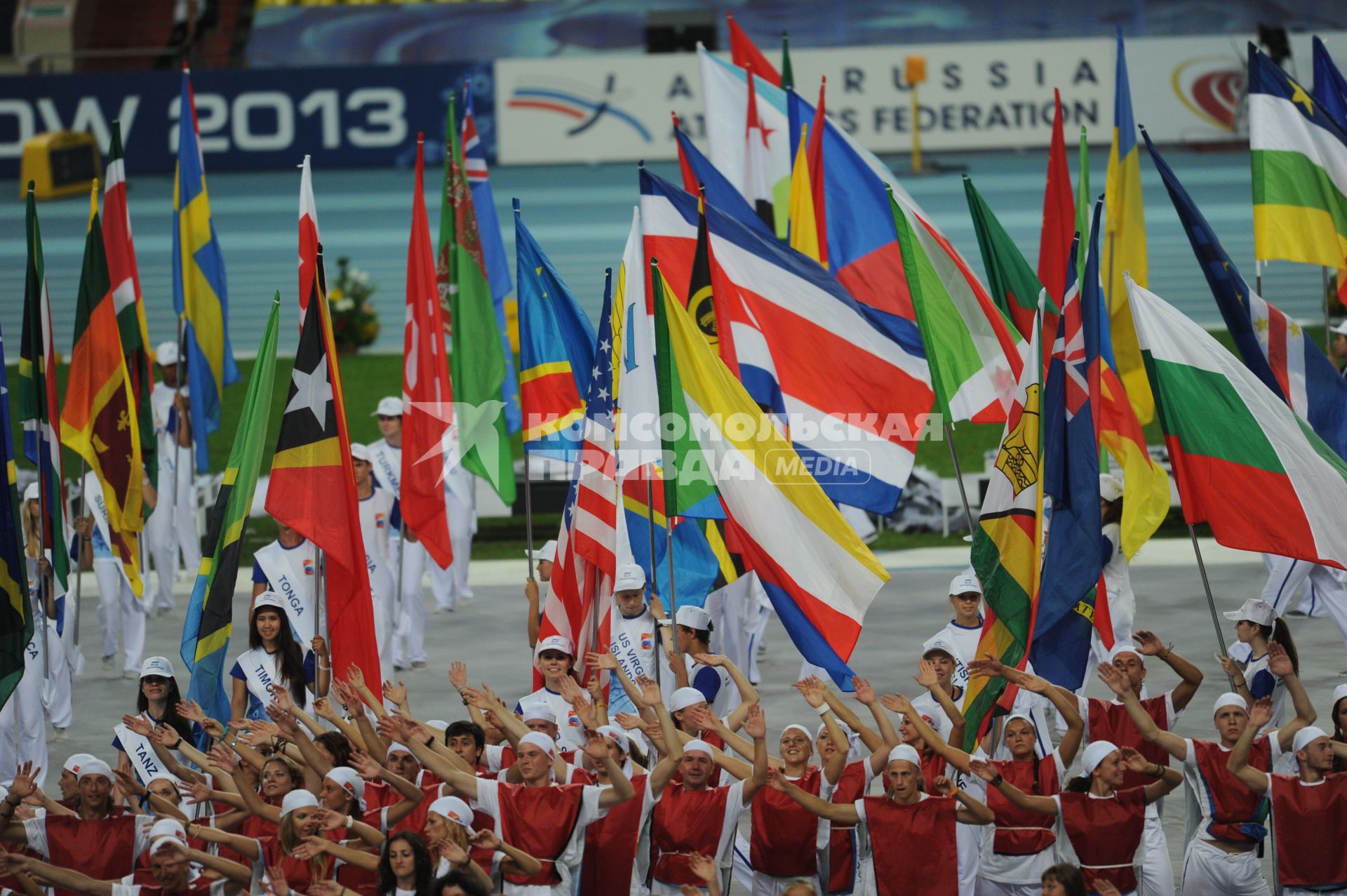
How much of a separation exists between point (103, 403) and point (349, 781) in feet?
16.1

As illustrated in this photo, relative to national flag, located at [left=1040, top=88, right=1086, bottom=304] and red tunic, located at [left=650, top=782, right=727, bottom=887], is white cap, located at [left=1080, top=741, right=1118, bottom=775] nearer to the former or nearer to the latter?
red tunic, located at [left=650, top=782, right=727, bottom=887]

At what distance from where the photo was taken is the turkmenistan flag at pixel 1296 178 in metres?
12.7

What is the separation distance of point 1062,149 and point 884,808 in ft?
23.9

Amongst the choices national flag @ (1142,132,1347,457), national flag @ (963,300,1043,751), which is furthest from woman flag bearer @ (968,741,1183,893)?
national flag @ (1142,132,1347,457)

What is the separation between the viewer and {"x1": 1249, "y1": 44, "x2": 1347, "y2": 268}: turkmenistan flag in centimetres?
1273

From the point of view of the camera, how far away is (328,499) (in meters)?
9.98

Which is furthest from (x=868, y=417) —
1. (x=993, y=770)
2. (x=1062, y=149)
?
(x=1062, y=149)

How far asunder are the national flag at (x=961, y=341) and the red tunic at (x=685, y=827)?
3615 mm


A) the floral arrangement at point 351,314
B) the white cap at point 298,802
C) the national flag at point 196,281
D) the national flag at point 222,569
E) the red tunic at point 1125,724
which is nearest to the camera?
the white cap at point 298,802

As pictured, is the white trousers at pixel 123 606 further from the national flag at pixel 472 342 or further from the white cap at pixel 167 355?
the white cap at pixel 167 355

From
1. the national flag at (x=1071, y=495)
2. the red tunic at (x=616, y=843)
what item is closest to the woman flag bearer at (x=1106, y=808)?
the national flag at (x=1071, y=495)

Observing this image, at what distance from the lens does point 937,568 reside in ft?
60.3

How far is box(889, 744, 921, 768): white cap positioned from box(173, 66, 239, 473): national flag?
8900 mm

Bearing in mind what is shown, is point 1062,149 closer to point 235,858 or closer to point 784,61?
point 784,61
